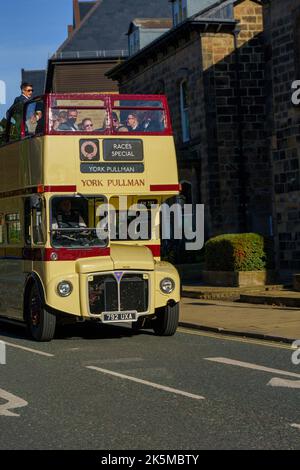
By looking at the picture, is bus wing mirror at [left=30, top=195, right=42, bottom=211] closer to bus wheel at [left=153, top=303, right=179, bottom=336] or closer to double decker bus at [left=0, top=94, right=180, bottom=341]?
double decker bus at [left=0, top=94, right=180, bottom=341]

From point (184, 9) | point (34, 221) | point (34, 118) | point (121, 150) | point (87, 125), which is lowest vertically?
point (34, 221)

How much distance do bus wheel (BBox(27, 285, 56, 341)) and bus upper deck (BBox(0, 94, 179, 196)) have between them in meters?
1.93

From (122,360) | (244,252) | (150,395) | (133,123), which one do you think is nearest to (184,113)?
(244,252)

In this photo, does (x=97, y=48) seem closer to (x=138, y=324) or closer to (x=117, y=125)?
(x=117, y=125)

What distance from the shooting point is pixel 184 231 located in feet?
109

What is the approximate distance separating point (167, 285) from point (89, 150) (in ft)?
8.93

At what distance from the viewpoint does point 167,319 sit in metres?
Answer: 15.5

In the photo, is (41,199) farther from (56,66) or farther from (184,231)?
(56,66)

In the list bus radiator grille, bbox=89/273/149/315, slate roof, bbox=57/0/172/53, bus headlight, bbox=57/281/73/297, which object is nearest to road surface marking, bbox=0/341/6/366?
bus headlight, bbox=57/281/73/297

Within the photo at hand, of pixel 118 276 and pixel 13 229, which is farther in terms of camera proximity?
pixel 13 229

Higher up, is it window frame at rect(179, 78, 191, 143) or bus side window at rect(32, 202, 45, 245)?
window frame at rect(179, 78, 191, 143)

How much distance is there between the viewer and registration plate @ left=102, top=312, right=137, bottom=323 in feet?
48.1

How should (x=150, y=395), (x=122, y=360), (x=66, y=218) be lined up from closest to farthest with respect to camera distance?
(x=150, y=395) → (x=122, y=360) → (x=66, y=218)

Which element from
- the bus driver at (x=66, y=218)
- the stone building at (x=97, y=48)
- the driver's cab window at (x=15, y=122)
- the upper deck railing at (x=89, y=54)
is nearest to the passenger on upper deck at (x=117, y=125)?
the bus driver at (x=66, y=218)
